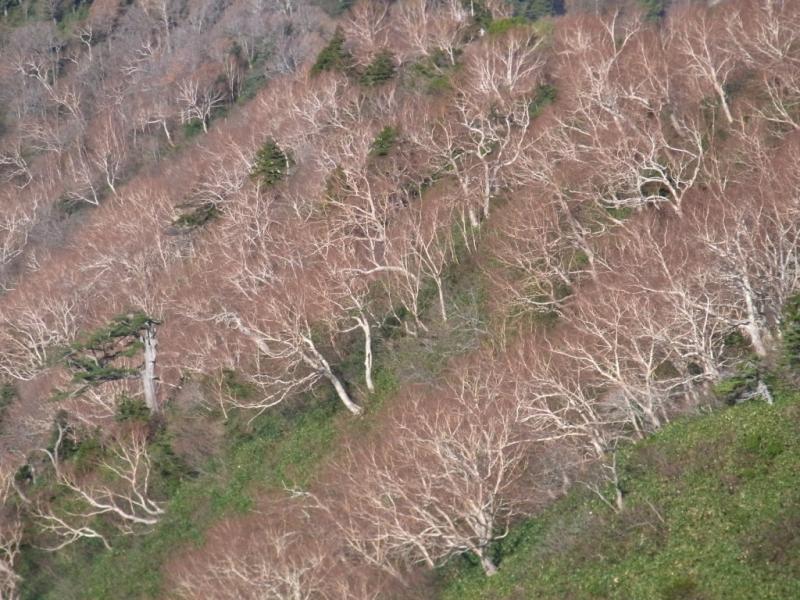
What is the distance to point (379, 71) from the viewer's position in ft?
186

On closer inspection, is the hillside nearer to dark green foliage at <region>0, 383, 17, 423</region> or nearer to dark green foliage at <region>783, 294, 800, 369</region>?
dark green foliage at <region>783, 294, 800, 369</region>

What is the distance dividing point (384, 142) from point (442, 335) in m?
12.8

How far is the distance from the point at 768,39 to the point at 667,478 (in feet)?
79.6

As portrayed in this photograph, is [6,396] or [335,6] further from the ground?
[335,6]

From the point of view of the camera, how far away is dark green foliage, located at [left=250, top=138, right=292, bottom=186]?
51469 millimetres

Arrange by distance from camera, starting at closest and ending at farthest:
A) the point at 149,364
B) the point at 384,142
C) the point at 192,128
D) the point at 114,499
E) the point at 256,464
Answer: the point at 256,464, the point at 114,499, the point at 149,364, the point at 384,142, the point at 192,128

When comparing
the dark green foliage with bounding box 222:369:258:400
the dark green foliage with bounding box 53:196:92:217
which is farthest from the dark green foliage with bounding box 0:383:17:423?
the dark green foliage with bounding box 53:196:92:217

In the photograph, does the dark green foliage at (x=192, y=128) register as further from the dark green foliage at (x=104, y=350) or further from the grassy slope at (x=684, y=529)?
the grassy slope at (x=684, y=529)

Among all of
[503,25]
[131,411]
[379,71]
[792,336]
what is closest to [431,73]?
[379,71]

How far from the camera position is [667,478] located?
79.9ft

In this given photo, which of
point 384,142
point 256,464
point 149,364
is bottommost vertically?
point 256,464

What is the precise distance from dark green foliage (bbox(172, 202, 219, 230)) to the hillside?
25 cm

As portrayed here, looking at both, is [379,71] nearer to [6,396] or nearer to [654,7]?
[6,396]

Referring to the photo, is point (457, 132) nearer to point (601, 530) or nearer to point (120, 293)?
point (120, 293)
